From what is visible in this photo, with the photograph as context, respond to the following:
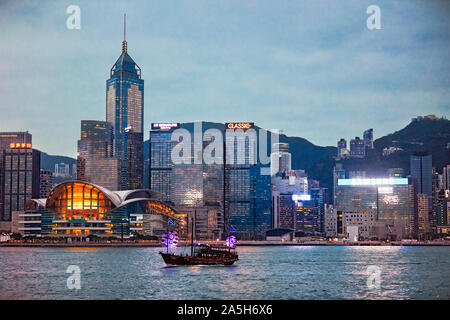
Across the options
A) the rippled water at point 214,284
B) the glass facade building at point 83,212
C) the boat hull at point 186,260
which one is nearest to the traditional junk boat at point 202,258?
the boat hull at point 186,260

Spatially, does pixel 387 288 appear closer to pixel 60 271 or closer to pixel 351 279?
pixel 351 279

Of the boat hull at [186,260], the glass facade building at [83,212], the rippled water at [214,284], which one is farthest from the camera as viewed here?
the glass facade building at [83,212]

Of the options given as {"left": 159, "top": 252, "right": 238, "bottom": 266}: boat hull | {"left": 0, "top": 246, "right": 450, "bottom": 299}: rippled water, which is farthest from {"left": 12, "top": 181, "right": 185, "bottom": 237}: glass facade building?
{"left": 0, "top": 246, "right": 450, "bottom": 299}: rippled water

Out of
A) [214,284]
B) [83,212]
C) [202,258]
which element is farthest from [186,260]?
[83,212]

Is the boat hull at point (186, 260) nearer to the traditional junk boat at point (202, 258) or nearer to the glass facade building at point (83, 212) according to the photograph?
the traditional junk boat at point (202, 258)

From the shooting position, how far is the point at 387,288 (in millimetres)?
57594

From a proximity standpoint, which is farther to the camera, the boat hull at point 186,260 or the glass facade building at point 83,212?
the glass facade building at point 83,212

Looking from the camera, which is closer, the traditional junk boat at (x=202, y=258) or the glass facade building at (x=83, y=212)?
the traditional junk boat at (x=202, y=258)

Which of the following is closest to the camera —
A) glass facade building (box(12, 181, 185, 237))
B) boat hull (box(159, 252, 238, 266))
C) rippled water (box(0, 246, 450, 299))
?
rippled water (box(0, 246, 450, 299))

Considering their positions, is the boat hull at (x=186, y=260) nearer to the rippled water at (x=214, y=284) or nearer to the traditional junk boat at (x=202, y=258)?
the traditional junk boat at (x=202, y=258)

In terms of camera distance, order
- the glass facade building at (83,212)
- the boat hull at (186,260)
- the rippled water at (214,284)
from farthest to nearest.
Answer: the glass facade building at (83,212) → the boat hull at (186,260) → the rippled water at (214,284)

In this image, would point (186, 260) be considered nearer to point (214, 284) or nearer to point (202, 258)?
point (202, 258)

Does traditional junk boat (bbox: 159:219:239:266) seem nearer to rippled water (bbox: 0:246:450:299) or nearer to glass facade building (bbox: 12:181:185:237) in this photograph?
rippled water (bbox: 0:246:450:299)
